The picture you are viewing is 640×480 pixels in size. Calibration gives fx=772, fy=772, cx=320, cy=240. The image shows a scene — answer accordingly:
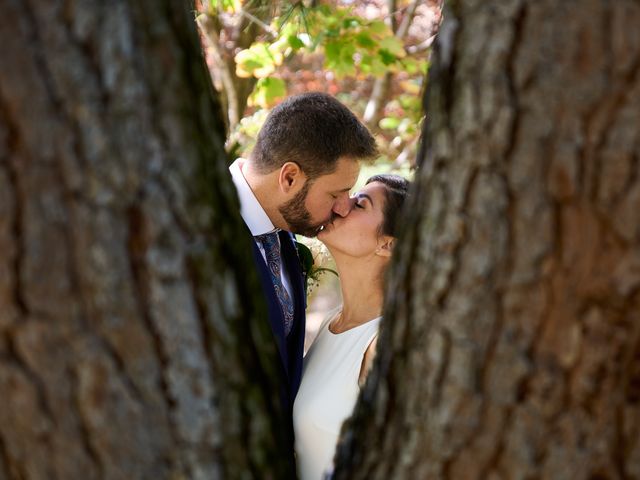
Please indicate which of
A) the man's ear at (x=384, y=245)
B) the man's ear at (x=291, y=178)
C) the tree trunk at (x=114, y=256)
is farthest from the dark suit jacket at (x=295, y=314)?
the tree trunk at (x=114, y=256)

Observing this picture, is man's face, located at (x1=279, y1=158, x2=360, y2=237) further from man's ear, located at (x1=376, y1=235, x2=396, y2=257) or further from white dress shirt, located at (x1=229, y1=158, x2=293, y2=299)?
man's ear, located at (x1=376, y1=235, x2=396, y2=257)

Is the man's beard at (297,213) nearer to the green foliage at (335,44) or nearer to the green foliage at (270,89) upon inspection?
the green foliage at (335,44)

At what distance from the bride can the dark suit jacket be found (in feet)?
0.20

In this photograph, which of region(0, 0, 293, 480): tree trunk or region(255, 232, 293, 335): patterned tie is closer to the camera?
region(0, 0, 293, 480): tree trunk

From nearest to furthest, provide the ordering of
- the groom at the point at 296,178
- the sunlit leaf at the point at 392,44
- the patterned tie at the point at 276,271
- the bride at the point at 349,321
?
1. the bride at the point at 349,321
2. the patterned tie at the point at 276,271
3. the groom at the point at 296,178
4. the sunlit leaf at the point at 392,44

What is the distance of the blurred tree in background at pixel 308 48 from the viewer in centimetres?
432

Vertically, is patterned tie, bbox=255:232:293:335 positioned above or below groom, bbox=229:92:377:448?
below

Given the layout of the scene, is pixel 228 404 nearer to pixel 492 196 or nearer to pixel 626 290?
pixel 492 196

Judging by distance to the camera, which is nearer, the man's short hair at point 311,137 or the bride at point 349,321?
the bride at point 349,321

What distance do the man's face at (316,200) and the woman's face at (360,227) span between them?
20cm

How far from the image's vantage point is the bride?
2787mm

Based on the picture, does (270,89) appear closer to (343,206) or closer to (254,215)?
(254,215)

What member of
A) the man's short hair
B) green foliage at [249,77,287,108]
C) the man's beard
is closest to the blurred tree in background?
green foliage at [249,77,287,108]

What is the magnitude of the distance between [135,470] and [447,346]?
54 cm
